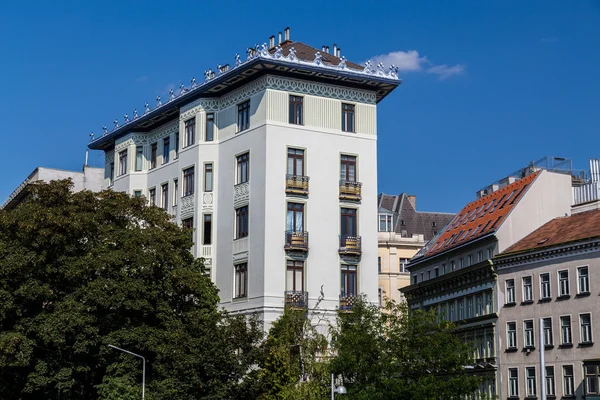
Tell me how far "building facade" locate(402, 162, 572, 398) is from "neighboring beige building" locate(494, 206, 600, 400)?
1.04m

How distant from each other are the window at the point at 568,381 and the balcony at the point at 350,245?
17467 millimetres

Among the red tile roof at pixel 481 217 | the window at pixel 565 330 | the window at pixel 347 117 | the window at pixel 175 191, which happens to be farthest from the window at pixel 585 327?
the window at pixel 175 191

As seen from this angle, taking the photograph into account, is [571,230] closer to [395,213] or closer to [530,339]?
[530,339]

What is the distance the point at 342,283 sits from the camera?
65.4 metres

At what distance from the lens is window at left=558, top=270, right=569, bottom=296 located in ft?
236

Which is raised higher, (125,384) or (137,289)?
(137,289)

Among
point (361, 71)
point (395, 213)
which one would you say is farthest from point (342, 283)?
point (395, 213)

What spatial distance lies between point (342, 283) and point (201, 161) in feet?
42.8

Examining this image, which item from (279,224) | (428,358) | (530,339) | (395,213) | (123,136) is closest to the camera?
(428,358)

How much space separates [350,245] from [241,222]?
23.6ft

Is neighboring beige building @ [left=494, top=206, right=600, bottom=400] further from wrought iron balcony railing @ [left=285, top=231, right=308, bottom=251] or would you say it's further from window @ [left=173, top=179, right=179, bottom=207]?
window @ [left=173, top=179, right=179, bottom=207]

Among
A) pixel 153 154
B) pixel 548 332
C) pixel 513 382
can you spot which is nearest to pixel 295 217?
pixel 153 154

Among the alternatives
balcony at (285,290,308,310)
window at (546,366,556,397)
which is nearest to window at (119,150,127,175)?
balcony at (285,290,308,310)

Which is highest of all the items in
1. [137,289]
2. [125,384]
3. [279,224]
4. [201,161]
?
[201,161]
